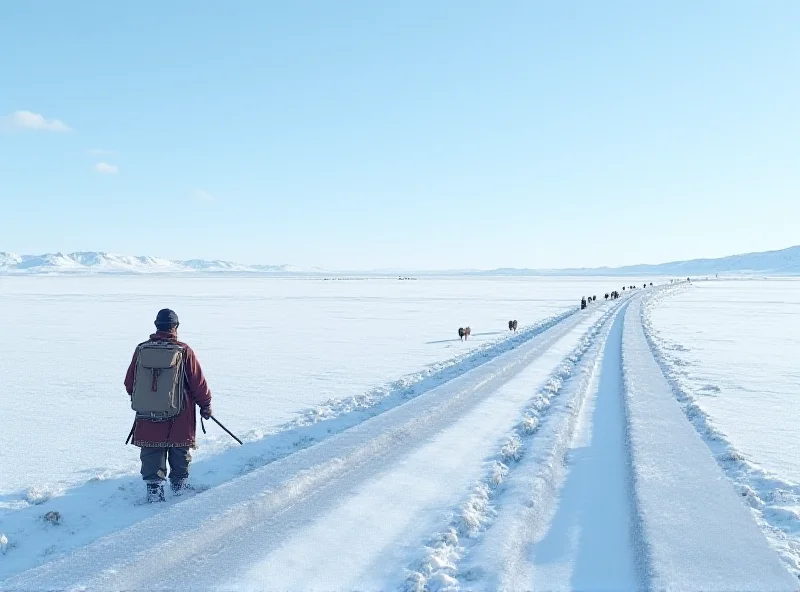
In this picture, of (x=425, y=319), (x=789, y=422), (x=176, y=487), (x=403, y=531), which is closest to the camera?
(x=403, y=531)

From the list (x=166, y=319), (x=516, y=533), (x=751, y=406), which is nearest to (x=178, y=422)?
(x=166, y=319)

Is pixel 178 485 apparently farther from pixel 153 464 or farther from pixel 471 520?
pixel 471 520

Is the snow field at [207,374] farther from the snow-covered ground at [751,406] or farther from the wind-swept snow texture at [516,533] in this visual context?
the snow-covered ground at [751,406]

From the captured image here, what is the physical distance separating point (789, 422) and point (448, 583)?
7370 millimetres

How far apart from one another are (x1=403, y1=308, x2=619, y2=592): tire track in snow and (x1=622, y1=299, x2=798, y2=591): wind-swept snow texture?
1215 millimetres

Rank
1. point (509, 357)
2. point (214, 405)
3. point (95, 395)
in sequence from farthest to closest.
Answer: point (509, 357) < point (95, 395) < point (214, 405)

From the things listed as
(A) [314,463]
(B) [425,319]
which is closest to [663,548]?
(A) [314,463]

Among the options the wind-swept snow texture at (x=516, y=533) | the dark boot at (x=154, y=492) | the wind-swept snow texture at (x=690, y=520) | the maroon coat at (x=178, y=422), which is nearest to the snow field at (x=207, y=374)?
the dark boot at (x=154, y=492)

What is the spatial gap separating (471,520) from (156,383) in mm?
3190

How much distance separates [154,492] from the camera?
5.54 metres

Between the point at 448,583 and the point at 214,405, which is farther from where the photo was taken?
the point at 214,405

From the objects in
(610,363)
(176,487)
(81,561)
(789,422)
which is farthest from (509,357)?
(81,561)

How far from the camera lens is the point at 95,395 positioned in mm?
10922

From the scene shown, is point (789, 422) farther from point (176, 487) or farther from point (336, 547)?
point (176, 487)
